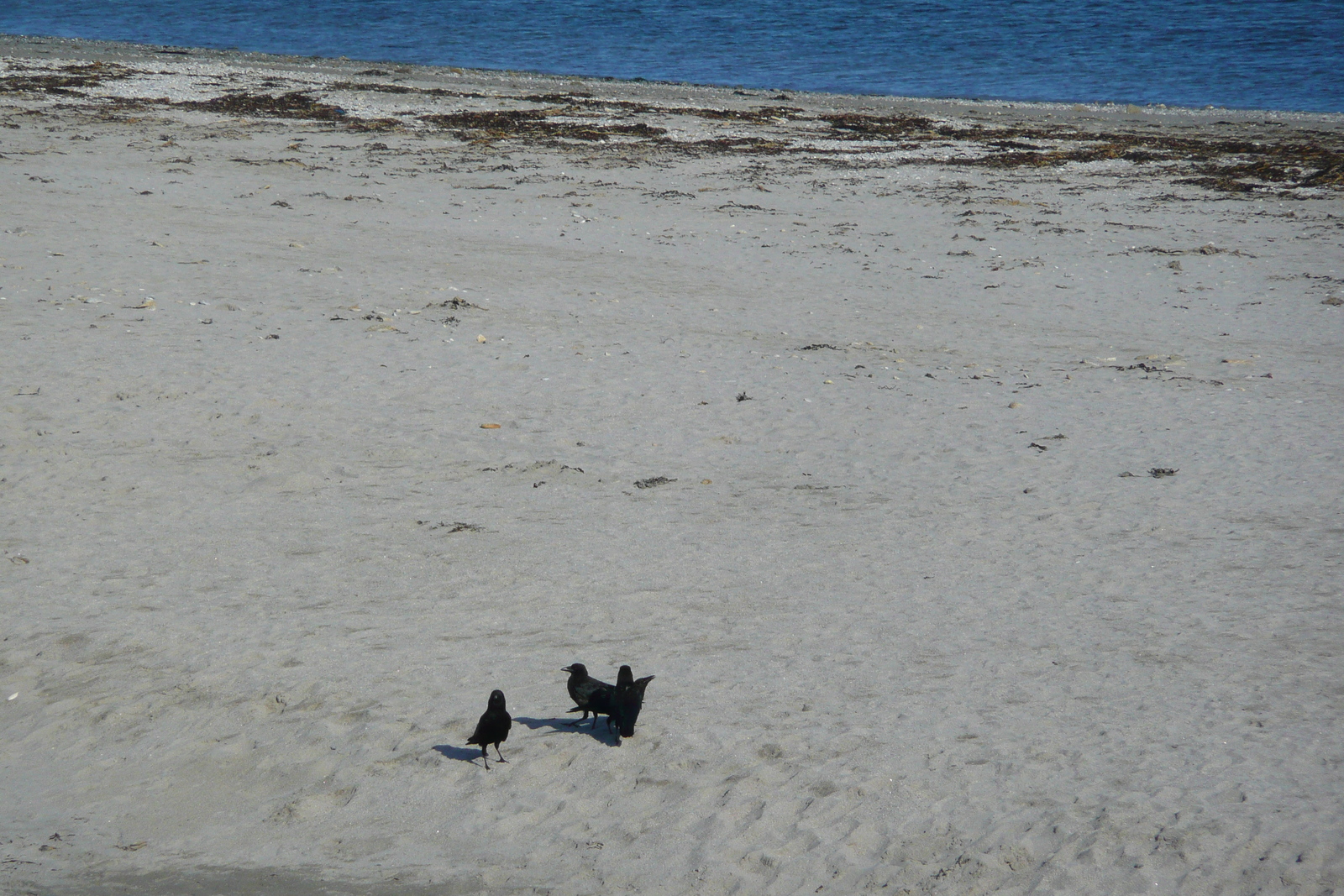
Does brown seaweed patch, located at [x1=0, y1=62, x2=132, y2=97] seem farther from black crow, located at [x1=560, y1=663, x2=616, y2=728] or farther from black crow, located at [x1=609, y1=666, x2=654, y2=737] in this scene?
black crow, located at [x1=609, y1=666, x2=654, y2=737]

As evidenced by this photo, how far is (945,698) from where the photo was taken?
4.21 meters

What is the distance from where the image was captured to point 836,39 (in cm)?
3956

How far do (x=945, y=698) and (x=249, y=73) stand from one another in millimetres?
25534

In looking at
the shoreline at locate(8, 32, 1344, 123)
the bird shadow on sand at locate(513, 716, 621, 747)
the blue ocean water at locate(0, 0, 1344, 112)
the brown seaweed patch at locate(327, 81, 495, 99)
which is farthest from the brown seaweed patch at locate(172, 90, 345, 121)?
the bird shadow on sand at locate(513, 716, 621, 747)

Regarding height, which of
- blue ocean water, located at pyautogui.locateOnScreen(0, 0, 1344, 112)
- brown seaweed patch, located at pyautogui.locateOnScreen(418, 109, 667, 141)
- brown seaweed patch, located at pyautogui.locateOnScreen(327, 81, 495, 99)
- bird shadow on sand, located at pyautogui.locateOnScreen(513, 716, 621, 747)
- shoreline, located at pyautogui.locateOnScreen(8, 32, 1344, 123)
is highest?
blue ocean water, located at pyautogui.locateOnScreen(0, 0, 1344, 112)

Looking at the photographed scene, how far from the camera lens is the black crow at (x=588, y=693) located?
382 centimetres

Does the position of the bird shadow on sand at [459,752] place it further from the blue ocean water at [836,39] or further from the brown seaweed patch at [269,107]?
the blue ocean water at [836,39]

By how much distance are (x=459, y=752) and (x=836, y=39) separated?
3972 cm

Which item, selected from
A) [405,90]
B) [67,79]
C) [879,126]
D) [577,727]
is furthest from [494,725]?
[67,79]

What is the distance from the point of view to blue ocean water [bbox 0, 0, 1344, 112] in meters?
31.1

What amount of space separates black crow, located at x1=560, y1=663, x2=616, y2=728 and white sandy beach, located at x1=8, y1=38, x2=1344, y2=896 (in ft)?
0.51

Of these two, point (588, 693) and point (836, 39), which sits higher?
point (836, 39)

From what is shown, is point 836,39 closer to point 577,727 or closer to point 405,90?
point 405,90

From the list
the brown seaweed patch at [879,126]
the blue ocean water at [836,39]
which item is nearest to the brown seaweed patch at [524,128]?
the brown seaweed patch at [879,126]
